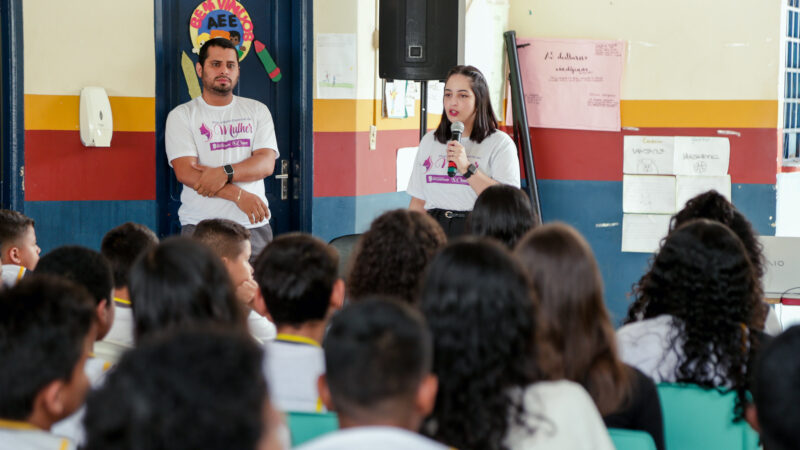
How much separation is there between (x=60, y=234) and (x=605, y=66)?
3.35 metres

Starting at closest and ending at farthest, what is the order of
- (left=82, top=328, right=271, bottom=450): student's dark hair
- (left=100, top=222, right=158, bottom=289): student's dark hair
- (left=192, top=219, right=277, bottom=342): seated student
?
(left=82, top=328, right=271, bottom=450): student's dark hair → (left=100, top=222, right=158, bottom=289): student's dark hair → (left=192, top=219, right=277, bottom=342): seated student

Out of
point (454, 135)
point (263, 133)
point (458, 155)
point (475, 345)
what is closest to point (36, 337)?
point (475, 345)

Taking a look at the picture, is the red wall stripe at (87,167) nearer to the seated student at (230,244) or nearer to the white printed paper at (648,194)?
the seated student at (230,244)

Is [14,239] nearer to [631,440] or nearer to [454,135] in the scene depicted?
[454,135]

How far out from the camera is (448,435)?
154 cm

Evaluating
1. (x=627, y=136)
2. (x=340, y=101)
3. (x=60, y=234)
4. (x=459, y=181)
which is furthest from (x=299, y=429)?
(x=627, y=136)

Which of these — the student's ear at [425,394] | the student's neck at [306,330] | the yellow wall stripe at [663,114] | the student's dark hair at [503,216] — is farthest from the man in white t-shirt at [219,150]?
the student's ear at [425,394]

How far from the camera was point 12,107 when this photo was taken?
435 cm

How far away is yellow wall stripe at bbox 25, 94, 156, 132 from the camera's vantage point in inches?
174

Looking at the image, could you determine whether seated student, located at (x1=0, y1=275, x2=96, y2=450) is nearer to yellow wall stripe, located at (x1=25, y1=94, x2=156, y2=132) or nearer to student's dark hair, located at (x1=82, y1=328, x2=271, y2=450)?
student's dark hair, located at (x1=82, y1=328, x2=271, y2=450)

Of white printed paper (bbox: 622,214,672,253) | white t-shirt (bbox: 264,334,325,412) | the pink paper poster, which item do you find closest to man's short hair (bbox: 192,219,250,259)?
white t-shirt (bbox: 264,334,325,412)

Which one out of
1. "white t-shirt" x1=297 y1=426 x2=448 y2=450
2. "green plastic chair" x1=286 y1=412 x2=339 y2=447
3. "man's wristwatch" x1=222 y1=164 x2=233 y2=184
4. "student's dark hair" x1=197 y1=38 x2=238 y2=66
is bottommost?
"green plastic chair" x1=286 y1=412 x2=339 y2=447

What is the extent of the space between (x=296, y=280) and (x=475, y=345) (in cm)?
71

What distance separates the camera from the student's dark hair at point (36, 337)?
4.85 feet
